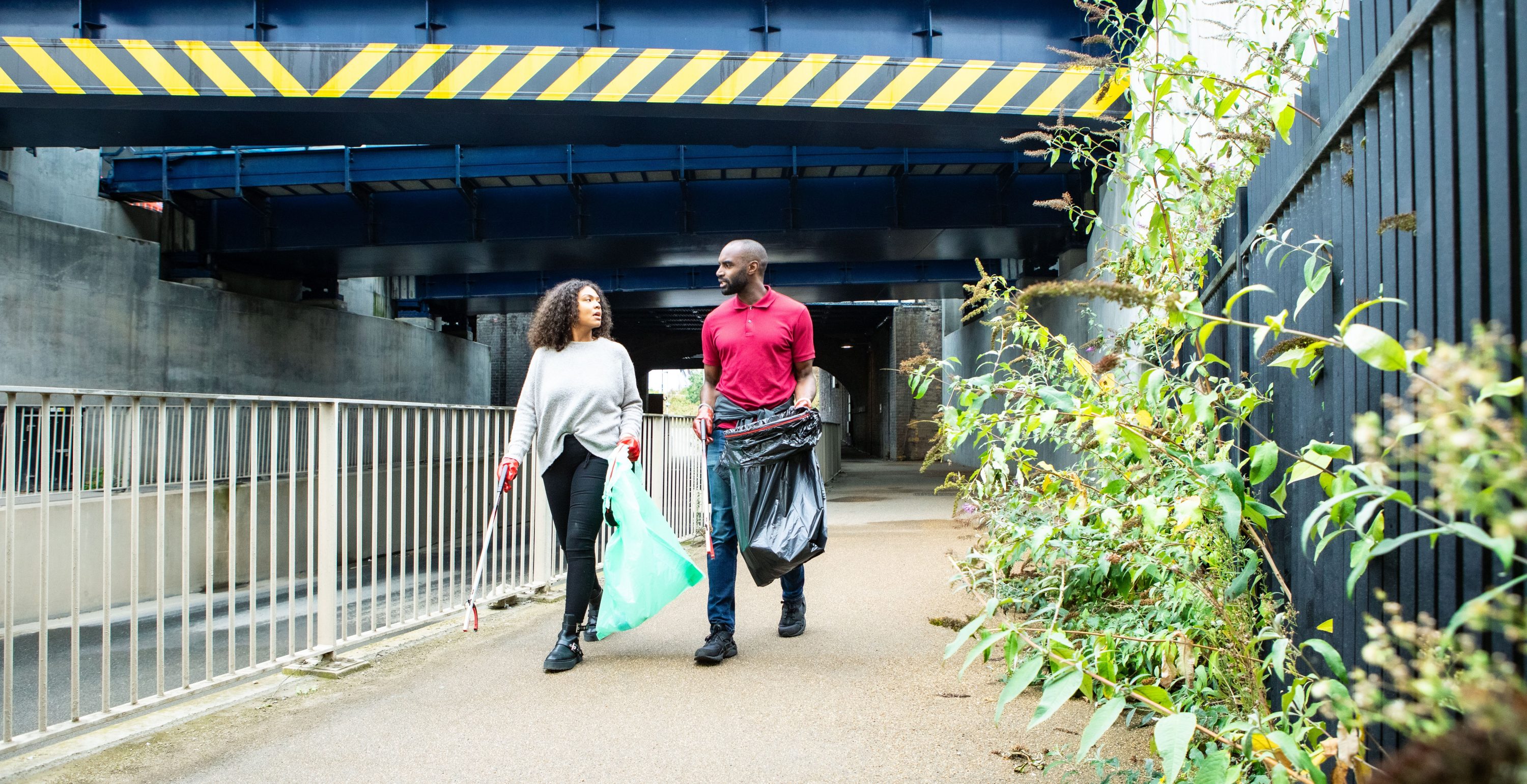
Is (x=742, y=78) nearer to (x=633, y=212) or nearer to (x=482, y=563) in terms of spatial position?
(x=633, y=212)

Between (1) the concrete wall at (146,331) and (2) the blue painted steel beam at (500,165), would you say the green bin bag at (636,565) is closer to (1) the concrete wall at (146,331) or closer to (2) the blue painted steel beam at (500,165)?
(2) the blue painted steel beam at (500,165)

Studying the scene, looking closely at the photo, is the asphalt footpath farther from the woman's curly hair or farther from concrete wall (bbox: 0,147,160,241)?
concrete wall (bbox: 0,147,160,241)

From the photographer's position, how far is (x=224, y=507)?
44.9ft

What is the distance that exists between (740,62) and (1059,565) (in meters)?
6.11

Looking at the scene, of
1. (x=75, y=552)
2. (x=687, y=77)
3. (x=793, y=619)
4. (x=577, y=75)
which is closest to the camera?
(x=75, y=552)

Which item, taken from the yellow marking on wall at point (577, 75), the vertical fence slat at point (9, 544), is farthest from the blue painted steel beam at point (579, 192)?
the vertical fence slat at point (9, 544)

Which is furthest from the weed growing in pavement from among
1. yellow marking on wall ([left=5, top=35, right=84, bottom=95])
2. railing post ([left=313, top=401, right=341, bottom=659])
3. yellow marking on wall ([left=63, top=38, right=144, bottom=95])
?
yellow marking on wall ([left=5, top=35, right=84, bottom=95])

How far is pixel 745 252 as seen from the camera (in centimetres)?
401

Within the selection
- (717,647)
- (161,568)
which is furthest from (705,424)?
(161,568)

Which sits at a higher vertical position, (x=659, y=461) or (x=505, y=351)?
(x=505, y=351)

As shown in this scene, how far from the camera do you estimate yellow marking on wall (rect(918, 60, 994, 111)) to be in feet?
27.1

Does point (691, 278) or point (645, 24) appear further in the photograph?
point (691, 278)

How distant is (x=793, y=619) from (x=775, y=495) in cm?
82

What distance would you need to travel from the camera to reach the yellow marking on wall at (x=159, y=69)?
7.89 meters
